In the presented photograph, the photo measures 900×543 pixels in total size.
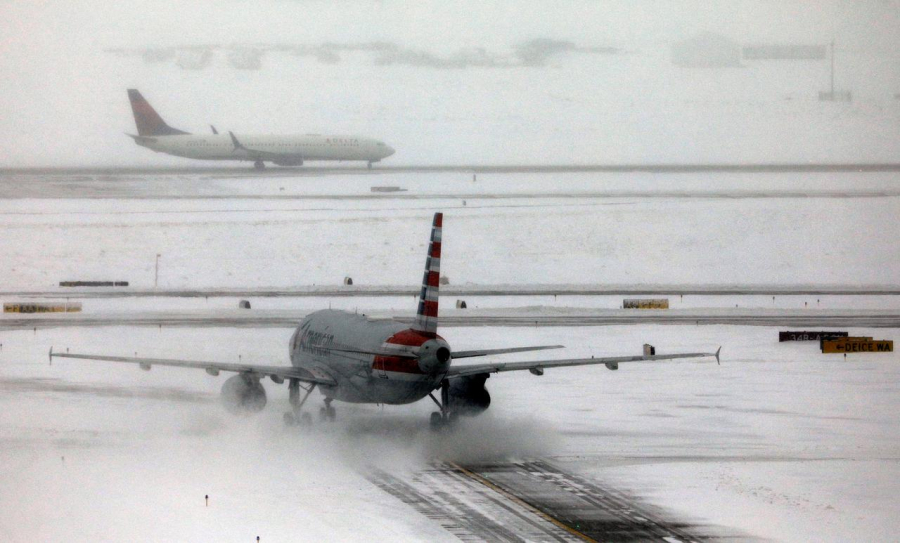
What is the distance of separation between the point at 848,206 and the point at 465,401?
83.0 meters

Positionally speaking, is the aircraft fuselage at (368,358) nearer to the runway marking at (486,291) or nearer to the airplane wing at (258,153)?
the runway marking at (486,291)

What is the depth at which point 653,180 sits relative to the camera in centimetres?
15125

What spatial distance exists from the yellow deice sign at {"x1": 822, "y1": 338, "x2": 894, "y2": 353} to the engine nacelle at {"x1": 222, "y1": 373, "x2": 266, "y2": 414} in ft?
97.4

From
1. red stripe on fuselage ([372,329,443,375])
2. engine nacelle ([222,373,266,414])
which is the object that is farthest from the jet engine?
red stripe on fuselage ([372,329,443,375])

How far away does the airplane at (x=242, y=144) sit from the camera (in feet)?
523

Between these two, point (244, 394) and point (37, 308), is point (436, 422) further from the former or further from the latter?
point (37, 308)

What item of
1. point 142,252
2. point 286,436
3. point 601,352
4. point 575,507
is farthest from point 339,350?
point 142,252

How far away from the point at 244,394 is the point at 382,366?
6572 millimetres

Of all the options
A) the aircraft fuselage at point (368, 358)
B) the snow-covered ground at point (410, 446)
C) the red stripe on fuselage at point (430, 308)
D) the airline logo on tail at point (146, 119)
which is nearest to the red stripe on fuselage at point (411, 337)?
the aircraft fuselage at point (368, 358)

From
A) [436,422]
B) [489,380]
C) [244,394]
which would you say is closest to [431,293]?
[436,422]

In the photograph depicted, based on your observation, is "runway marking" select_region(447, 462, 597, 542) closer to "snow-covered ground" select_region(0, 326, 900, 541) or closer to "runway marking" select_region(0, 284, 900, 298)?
"snow-covered ground" select_region(0, 326, 900, 541)

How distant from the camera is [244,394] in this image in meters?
43.6

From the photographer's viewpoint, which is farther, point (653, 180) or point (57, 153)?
point (57, 153)

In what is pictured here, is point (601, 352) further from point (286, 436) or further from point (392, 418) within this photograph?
point (286, 436)
